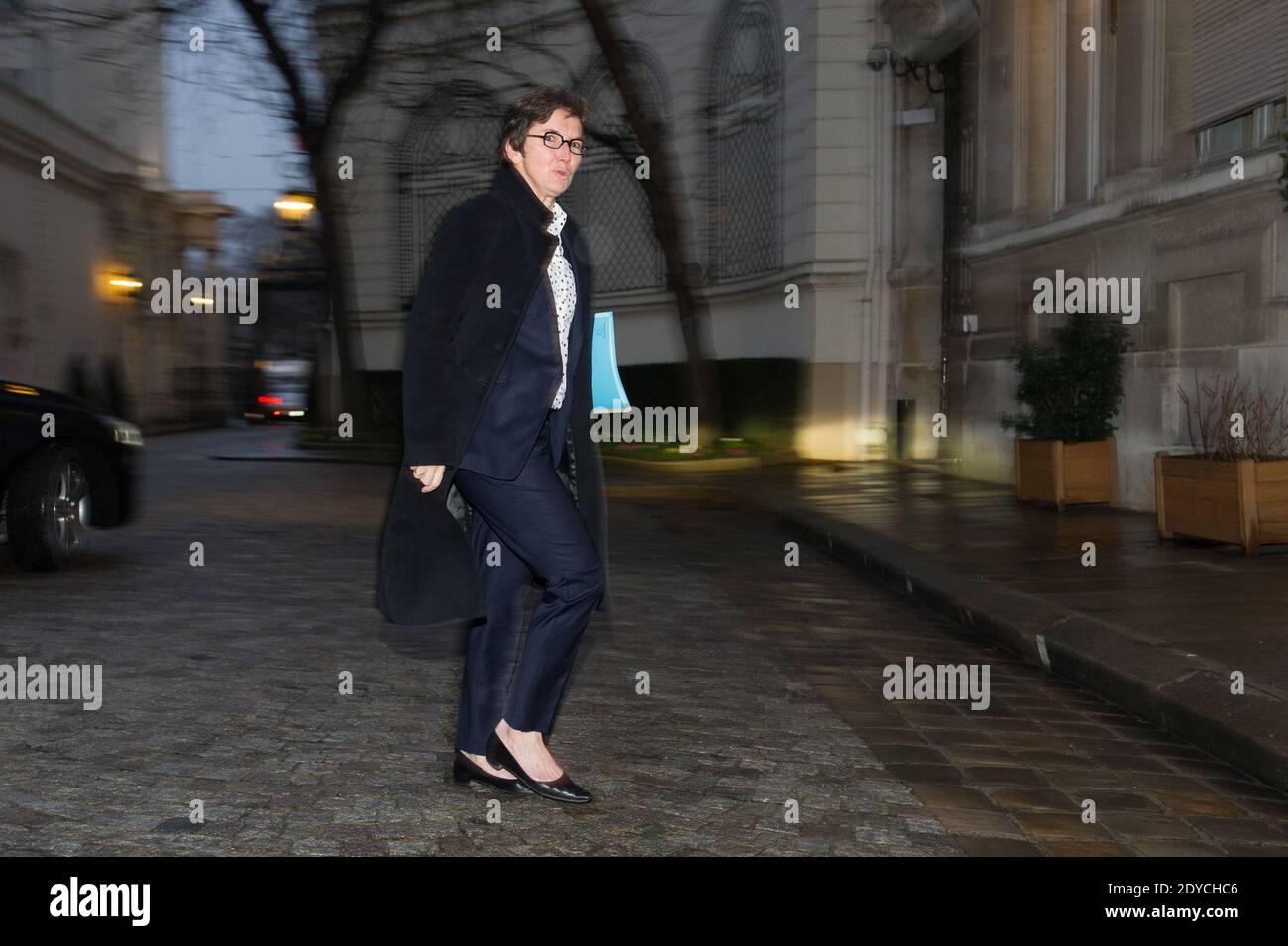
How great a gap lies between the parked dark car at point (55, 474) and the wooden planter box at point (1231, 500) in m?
6.61

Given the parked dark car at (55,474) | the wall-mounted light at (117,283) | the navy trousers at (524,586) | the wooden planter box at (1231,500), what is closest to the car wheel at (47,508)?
the parked dark car at (55,474)

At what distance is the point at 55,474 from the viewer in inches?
322

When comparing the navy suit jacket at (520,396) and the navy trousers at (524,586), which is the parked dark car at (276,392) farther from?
the navy suit jacket at (520,396)

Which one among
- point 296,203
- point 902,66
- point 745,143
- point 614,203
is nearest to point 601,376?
point 902,66

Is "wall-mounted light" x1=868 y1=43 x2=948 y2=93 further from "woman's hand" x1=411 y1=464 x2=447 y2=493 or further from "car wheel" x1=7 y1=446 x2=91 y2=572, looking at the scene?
"woman's hand" x1=411 y1=464 x2=447 y2=493

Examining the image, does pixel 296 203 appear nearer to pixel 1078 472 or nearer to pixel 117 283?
pixel 117 283

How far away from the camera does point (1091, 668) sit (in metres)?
5.62

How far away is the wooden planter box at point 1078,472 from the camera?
451 inches

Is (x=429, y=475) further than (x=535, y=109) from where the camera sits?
No

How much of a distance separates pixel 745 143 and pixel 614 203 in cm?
470

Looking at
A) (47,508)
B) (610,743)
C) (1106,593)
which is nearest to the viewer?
(610,743)

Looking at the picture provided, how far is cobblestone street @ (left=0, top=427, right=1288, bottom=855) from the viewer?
373 cm
